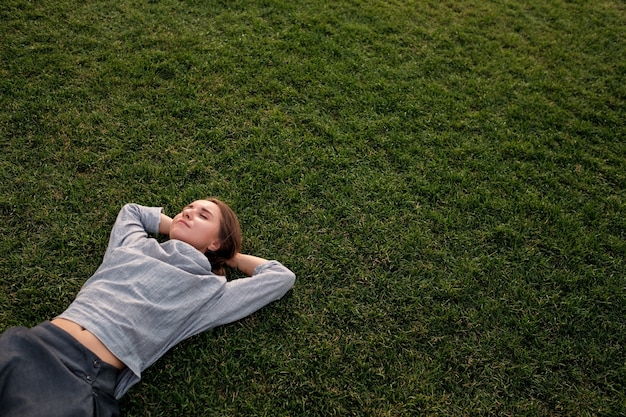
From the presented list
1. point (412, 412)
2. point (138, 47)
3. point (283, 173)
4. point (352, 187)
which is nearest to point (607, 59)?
point (352, 187)

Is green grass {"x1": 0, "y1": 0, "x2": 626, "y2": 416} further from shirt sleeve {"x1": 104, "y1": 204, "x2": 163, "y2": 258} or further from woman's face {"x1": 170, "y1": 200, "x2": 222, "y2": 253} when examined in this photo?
woman's face {"x1": 170, "y1": 200, "x2": 222, "y2": 253}

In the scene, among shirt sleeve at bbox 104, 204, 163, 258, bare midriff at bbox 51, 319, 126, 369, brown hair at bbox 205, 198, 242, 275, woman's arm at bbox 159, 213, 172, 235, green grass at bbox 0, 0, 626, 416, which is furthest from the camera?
woman's arm at bbox 159, 213, 172, 235

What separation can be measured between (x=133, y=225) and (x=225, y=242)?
24.9 inches

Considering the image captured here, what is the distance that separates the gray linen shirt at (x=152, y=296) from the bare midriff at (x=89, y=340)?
3cm

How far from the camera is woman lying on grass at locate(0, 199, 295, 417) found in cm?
211

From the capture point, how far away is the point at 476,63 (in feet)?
16.1

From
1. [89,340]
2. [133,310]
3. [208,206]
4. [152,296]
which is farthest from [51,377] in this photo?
[208,206]

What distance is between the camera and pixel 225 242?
2.95 m

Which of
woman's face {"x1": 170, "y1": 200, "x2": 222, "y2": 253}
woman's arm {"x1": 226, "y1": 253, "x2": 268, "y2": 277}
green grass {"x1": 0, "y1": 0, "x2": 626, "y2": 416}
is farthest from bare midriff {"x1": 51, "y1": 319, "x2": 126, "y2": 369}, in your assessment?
woman's arm {"x1": 226, "y1": 253, "x2": 268, "y2": 277}

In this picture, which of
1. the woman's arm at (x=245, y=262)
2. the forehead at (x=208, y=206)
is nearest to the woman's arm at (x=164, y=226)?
the forehead at (x=208, y=206)

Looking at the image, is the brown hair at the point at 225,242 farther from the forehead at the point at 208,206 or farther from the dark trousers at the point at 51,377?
the dark trousers at the point at 51,377

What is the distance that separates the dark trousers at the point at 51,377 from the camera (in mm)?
2023

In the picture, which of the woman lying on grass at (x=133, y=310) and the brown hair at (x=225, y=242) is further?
the brown hair at (x=225, y=242)

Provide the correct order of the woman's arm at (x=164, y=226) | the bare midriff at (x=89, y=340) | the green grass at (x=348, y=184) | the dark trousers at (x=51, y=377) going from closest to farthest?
1. the dark trousers at (x=51, y=377)
2. the bare midriff at (x=89, y=340)
3. the green grass at (x=348, y=184)
4. the woman's arm at (x=164, y=226)
